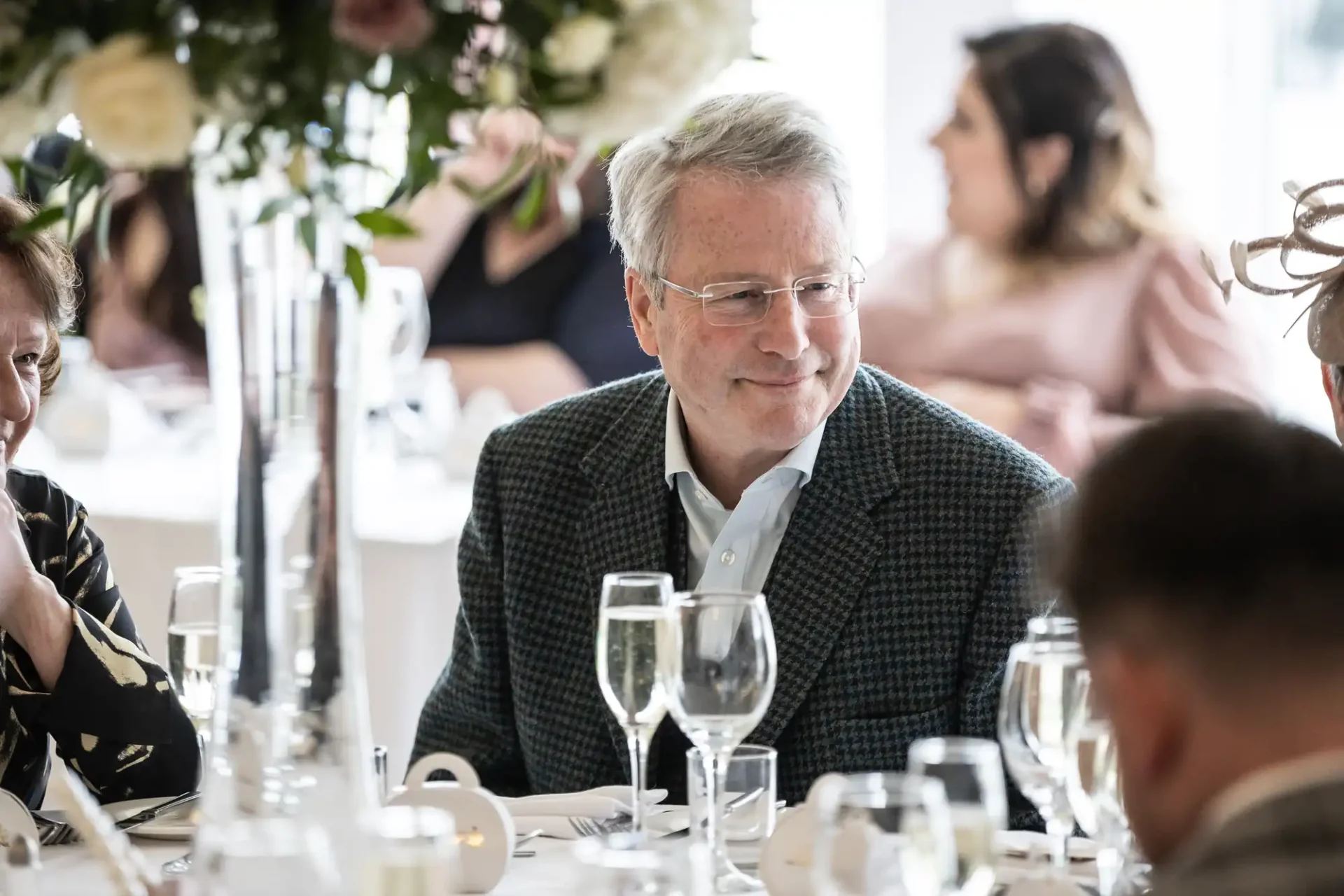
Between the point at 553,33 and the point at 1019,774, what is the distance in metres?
0.67

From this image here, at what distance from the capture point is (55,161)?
4.57 metres

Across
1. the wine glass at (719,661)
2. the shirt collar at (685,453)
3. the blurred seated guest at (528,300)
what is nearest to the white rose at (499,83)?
the wine glass at (719,661)

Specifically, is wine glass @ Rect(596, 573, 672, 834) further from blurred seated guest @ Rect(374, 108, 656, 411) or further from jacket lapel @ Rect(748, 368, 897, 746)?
blurred seated guest @ Rect(374, 108, 656, 411)

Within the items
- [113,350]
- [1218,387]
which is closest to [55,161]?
[113,350]

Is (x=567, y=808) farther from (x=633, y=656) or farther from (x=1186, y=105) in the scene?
(x=1186, y=105)

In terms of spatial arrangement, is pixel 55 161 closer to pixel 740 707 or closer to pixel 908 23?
pixel 908 23

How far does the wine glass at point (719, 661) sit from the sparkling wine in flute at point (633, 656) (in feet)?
0.19

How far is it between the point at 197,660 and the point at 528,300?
10.1ft

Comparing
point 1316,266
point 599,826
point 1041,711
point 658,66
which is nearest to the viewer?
point 658,66

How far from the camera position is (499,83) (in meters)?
1.29

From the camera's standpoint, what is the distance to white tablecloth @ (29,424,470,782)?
3.22 meters

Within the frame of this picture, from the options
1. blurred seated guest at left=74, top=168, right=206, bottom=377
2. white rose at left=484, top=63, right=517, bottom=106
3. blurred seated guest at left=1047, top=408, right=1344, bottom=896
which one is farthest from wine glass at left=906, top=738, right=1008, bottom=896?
blurred seated guest at left=74, top=168, right=206, bottom=377

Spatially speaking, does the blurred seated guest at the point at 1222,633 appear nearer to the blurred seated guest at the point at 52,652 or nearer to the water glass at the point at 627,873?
the water glass at the point at 627,873

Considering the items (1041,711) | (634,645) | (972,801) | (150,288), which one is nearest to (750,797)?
(634,645)
